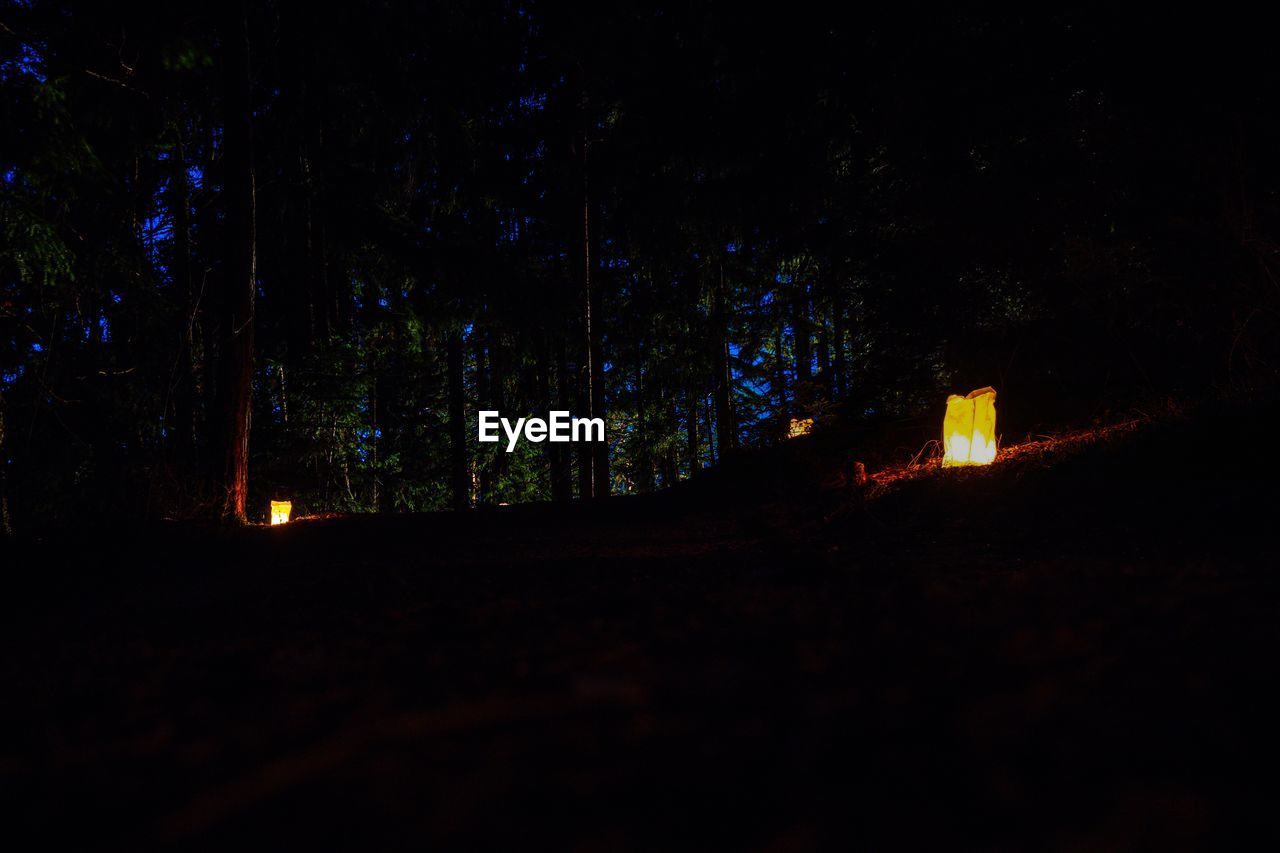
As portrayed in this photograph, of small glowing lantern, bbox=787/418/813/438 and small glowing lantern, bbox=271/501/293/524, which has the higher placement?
small glowing lantern, bbox=787/418/813/438

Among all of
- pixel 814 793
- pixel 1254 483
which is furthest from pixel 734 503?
pixel 814 793

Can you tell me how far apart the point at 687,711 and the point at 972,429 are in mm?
5314

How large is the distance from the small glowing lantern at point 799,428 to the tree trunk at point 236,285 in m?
→ 7.67

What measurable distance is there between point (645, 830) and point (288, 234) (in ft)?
38.7

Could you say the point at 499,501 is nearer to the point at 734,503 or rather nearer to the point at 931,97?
the point at 734,503

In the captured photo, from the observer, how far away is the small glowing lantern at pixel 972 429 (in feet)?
17.8

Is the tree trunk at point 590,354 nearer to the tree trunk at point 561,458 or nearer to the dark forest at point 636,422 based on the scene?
the dark forest at point 636,422

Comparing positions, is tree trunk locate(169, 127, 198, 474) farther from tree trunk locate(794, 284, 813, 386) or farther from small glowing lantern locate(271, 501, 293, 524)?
tree trunk locate(794, 284, 813, 386)

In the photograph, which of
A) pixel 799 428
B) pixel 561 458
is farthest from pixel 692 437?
pixel 799 428

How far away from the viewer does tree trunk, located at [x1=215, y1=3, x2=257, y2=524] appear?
6.30m

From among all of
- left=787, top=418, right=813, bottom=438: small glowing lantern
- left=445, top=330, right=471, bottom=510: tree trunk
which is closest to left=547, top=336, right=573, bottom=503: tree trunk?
left=445, top=330, right=471, bottom=510: tree trunk

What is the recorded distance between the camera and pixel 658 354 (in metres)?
15.8

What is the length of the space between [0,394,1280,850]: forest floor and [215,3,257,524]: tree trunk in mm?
4089

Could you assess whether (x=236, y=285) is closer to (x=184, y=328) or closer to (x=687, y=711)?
(x=184, y=328)
